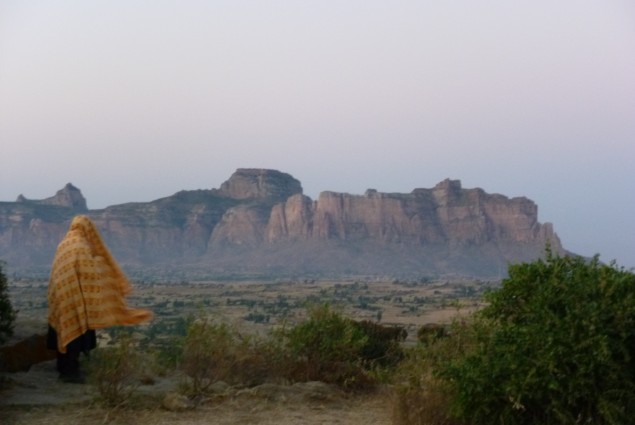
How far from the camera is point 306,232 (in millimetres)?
114938

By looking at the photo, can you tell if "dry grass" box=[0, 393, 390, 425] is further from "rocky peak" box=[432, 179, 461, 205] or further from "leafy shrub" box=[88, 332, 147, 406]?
"rocky peak" box=[432, 179, 461, 205]

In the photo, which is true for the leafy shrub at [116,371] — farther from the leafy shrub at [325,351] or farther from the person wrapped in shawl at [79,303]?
the leafy shrub at [325,351]

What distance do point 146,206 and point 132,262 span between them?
380 inches

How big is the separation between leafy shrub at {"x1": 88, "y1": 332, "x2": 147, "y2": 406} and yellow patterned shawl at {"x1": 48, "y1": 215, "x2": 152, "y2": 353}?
75 cm

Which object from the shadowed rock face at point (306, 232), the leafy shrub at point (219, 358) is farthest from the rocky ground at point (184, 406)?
the shadowed rock face at point (306, 232)

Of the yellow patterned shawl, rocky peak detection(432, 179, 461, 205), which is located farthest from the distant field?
rocky peak detection(432, 179, 461, 205)

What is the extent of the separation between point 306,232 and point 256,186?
21497 millimetres

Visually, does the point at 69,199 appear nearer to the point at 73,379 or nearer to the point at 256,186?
the point at 256,186

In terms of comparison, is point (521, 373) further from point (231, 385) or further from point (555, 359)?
point (231, 385)

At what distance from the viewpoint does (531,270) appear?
8.07m

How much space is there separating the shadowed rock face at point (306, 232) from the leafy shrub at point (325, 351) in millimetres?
90337

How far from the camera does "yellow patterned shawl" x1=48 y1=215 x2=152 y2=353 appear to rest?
9727 mm

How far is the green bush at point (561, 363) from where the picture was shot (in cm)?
710

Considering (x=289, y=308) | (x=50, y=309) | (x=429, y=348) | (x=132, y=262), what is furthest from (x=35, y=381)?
(x=132, y=262)
